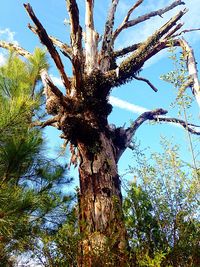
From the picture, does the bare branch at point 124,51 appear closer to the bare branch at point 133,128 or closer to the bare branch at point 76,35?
the bare branch at point 133,128

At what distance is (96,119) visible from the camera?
13.8 feet

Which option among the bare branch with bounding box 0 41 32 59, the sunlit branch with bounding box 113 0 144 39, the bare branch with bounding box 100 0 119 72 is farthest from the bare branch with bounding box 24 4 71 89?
the bare branch with bounding box 0 41 32 59

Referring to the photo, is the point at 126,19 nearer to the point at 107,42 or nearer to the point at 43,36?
the point at 107,42

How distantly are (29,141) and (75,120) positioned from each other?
0.66 meters

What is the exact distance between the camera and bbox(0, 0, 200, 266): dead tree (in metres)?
3.10

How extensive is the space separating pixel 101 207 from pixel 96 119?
1199 millimetres

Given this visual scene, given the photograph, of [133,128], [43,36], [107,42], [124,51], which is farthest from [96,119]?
[124,51]

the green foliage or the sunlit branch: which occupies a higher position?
the sunlit branch

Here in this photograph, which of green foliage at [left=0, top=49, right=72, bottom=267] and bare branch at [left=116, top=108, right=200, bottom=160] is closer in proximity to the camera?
green foliage at [left=0, top=49, right=72, bottom=267]

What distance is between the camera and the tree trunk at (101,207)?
8.69 ft

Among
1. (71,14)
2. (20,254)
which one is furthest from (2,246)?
(71,14)

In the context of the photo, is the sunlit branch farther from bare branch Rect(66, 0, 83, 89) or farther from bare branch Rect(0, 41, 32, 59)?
bare branch Rect(66, 0, 83, 89)

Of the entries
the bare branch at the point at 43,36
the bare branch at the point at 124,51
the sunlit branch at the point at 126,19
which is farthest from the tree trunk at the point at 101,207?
the sunlit branch at the point at 126,19

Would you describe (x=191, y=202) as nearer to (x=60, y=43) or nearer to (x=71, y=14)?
(x=71, y=14)
